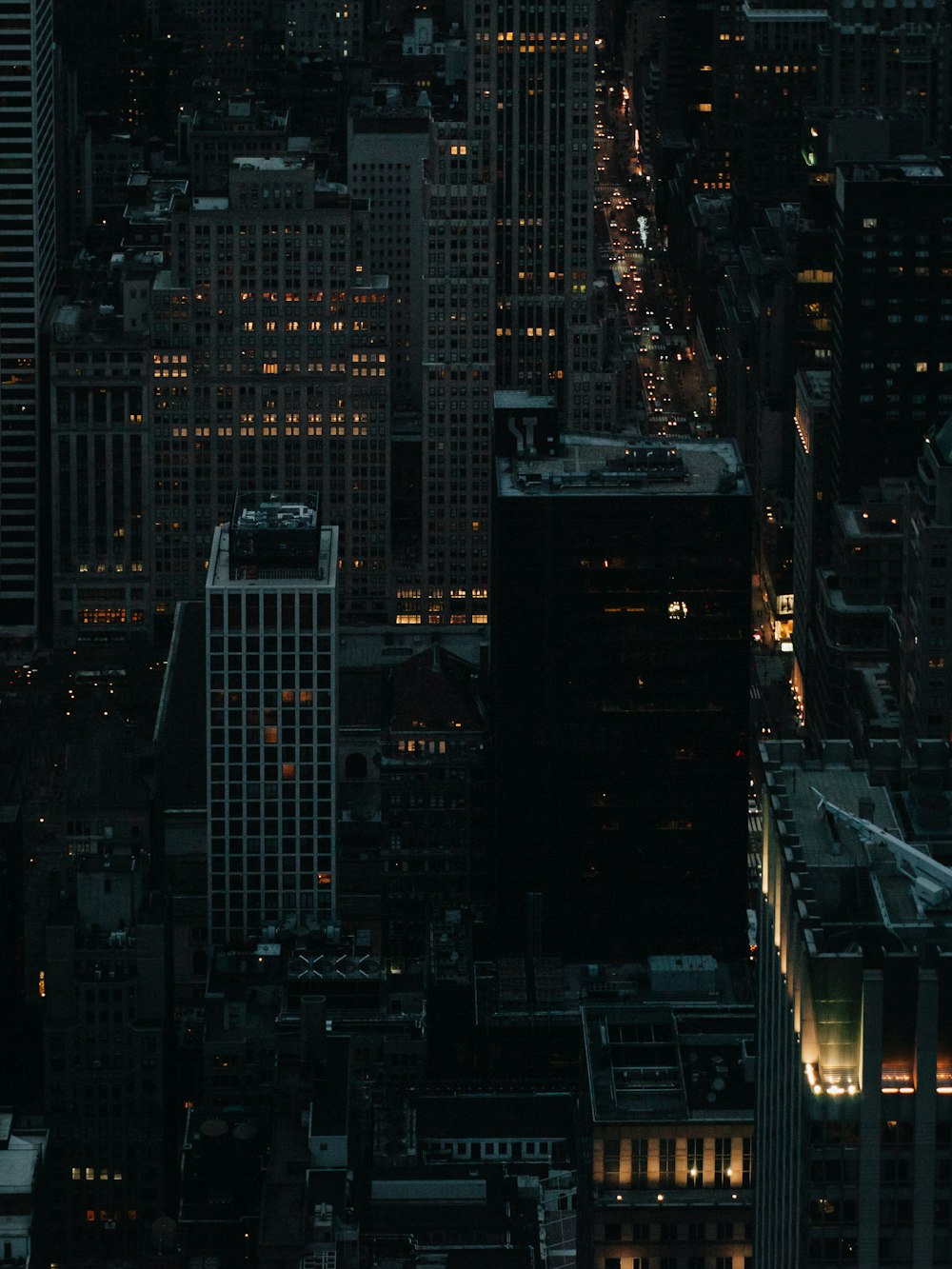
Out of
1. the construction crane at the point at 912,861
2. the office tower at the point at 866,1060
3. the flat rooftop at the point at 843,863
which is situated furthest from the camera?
the construction crane at the point at 912,861

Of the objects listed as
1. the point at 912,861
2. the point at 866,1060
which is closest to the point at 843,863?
the point at 912,861

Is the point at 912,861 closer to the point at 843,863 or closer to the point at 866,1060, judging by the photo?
the point at 843,863

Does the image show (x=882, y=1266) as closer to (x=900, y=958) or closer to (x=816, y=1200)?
(x=816, y=1200)

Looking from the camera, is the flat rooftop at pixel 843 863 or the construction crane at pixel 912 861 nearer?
the flat rooftop at pixel 843 863

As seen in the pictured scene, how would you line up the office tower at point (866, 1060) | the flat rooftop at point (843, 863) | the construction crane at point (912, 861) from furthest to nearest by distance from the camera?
1. the construction crane at point (912, 861)
2. the flat rooftop at point (843, 863)
3. the office tower at point (866, 1060)

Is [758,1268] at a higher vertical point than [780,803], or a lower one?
lower

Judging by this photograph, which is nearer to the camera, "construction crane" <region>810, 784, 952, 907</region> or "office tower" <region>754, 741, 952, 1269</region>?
"office tower" <region>754, 741, 952, 1269</region>

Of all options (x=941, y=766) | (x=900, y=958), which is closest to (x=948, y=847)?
(x=941, y=766)
